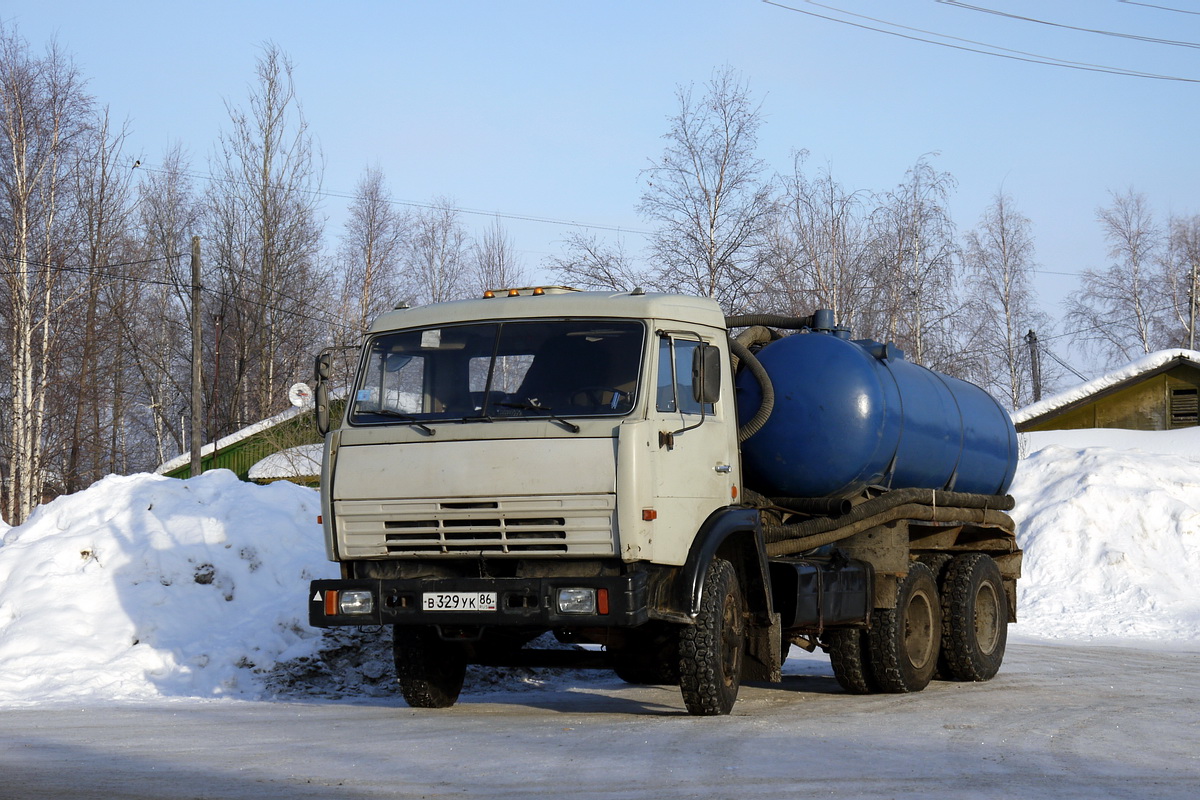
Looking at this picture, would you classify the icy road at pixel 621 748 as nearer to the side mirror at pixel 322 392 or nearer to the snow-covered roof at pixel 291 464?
the side mirror at pixel 322 392

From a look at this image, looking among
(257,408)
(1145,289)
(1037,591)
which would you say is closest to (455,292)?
(257,408)

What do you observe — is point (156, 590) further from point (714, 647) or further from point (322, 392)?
point (714, 647)

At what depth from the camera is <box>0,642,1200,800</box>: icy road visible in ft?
20.0

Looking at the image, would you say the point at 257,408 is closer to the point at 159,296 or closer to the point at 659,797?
the point at 159,296

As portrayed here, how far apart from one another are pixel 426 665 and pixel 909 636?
464cm

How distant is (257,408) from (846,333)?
39.3 meters

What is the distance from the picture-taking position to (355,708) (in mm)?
9852

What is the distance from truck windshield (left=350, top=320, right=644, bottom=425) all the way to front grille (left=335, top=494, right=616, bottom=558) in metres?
0.59

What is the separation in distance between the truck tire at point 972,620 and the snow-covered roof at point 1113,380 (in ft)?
73.5

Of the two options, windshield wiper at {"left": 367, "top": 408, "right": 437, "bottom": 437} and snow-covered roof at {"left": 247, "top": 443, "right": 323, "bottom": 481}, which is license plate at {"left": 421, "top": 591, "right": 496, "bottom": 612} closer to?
windshield wiper at {"left": 367, "top": 408, "right": 437, "bottom": 437}

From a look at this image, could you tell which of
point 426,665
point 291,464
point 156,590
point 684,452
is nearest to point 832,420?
point 684,452

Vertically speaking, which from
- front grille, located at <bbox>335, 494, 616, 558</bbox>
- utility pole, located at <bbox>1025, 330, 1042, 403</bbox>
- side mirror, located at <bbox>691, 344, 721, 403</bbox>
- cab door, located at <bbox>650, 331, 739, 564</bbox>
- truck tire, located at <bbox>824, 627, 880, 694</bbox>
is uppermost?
utility pole, located at <bbox>1025, 330, 1042, 403</bbox>

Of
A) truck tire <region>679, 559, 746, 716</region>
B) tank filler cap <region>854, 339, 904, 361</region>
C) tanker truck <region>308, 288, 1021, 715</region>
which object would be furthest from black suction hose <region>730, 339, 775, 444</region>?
truck tire <region>679, 559, 746, 716</region>

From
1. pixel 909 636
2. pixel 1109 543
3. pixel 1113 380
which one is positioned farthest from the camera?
pixel 1113 380
